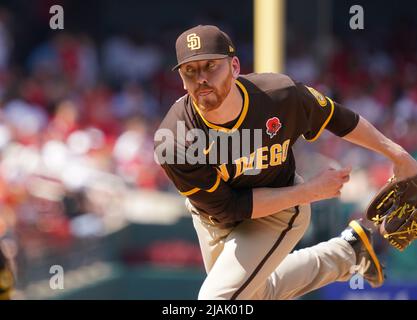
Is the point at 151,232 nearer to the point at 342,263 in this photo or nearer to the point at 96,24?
the point at 342,263

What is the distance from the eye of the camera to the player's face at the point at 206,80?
5.04m

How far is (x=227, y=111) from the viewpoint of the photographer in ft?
17.2

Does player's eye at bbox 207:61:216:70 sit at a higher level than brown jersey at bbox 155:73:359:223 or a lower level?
higher

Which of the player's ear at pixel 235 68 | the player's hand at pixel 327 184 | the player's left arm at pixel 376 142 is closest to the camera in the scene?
the player's ear at pixel 235 68

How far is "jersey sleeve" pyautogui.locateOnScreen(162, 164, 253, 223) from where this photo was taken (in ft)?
17.1

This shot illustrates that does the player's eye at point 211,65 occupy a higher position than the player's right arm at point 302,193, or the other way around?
the player's eye at point 211,65

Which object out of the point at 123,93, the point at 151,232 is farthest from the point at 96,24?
the point at 151,232

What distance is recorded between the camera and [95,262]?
1011 cm

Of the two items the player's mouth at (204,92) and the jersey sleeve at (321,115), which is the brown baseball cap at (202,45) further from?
the jersey sleeve at (321,115)

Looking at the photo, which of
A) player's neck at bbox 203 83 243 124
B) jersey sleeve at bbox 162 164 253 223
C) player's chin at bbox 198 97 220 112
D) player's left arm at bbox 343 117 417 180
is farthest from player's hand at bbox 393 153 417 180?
player's chin at bbox 198 97 220 112

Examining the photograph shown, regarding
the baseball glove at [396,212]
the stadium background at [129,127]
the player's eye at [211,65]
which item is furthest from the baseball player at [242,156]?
the stadium background at [129,127]

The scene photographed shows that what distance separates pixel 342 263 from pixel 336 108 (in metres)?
0.92

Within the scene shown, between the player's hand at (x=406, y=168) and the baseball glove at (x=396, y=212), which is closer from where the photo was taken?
the player's hand at (x=406, y=168)

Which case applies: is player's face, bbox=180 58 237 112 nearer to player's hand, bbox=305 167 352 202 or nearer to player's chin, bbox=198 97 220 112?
player's chin, bbox=198 97 220 112
